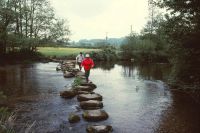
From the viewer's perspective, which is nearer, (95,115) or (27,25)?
(95,115)

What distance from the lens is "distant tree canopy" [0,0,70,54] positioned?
141 feet

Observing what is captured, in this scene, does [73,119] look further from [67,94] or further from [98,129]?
[67,94]

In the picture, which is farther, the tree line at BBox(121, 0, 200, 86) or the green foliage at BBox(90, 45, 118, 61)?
the green foliage at BBox(90, 45, 118, 61)

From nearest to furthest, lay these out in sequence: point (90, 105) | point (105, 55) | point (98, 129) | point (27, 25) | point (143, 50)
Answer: point (98, 129) → point (90, 105) → point (27, 25) → point (105, 55) → point (143, 50)

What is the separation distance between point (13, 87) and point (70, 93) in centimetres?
526

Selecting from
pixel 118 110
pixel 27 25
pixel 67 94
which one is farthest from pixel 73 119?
pixel 27 25

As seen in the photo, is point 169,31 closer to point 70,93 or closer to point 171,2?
point 171,2

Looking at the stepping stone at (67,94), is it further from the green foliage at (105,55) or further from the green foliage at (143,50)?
the green foliage at (143,50)

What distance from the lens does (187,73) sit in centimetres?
1645

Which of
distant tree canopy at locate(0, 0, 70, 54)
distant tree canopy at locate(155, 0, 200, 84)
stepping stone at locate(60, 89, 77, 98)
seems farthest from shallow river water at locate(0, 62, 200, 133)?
distant tree canopy at locate(0, 0, 70, 54)

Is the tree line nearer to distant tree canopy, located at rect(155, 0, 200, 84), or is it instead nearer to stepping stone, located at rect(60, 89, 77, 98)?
distant tree canopy, located at rect(155, 0, 200, 84)

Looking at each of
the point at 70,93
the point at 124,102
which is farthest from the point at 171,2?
the point at 70,93

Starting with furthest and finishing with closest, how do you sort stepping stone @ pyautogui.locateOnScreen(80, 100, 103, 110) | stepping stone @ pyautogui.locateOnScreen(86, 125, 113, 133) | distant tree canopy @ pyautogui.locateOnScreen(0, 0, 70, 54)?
distant tree canopy @ pyautogui.locateOnScreen(0, 0, 70, 54) → stepping stone @ pyautogui.locateOnScreen(80, 100, 103, 110) → stepping stone @ pyautogui.locateOnScreen(86, 125, 113, 133)

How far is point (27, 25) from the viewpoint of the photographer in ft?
166
